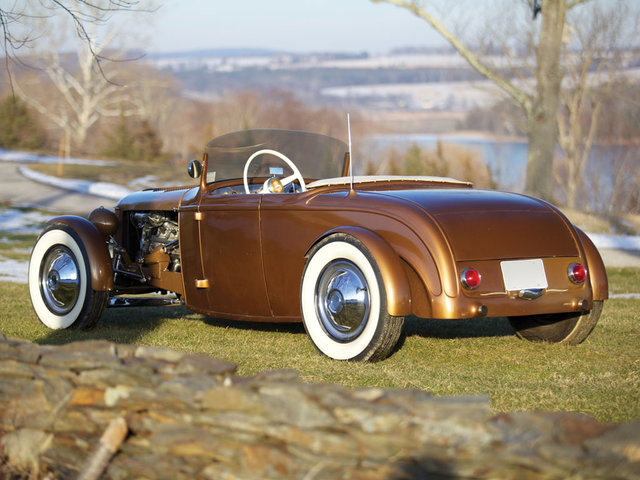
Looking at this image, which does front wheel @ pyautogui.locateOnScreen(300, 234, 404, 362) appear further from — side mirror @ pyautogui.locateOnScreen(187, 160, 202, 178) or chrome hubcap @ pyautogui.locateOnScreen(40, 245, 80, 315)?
chrome hubcap @ pyautogui.locateOnScreen(40, 245, 80, 315)

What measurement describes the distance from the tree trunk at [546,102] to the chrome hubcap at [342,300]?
15.2 meters

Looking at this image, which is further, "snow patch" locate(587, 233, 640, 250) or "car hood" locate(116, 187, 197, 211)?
"snow patch" locate(587, 233, 640, 250)

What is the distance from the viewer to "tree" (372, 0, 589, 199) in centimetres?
1888

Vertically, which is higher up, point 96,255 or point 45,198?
point 45,198

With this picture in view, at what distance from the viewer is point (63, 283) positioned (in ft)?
21.3

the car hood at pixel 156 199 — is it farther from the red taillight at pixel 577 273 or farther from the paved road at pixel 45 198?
the paved road at pixel 45 198

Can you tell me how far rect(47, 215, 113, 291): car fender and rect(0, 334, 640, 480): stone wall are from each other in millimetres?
3093

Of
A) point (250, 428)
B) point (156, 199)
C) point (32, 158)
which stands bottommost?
point (250, 428)

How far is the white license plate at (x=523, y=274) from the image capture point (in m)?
4.78

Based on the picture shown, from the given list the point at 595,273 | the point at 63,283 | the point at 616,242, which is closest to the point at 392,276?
the point at 595,273

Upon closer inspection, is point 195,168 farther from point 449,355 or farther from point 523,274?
point 523,274

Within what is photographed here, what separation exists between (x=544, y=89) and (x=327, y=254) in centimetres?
1570

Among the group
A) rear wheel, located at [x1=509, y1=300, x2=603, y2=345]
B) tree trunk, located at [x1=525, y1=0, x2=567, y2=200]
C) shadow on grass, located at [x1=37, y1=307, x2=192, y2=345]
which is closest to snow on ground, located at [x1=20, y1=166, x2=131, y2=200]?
tree trunk, located at [x1=525, y1=0, x2=567, y2=200]

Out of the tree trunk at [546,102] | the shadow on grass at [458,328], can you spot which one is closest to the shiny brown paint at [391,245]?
the shadow on grass at [458,328]
